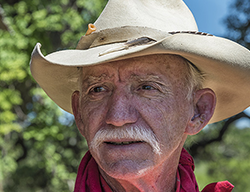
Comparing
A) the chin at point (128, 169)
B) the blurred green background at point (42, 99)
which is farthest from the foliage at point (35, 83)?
the chin at point (128, 169)

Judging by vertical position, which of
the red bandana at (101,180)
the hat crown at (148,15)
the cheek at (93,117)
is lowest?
the red bandana at (101,180)

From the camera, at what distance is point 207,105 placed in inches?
80.2

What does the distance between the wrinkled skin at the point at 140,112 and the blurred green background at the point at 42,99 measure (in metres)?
3.02

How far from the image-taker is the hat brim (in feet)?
5.30

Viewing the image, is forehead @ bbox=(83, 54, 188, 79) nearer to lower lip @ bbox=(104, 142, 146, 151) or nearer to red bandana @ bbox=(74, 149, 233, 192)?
lower lip @ bbox=(104, 142, 146, 151)

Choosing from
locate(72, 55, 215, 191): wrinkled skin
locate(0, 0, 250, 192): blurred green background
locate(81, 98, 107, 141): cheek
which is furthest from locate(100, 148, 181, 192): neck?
locate(0, 0, 250, 192): blurred green background

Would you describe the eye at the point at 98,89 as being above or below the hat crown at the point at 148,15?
below

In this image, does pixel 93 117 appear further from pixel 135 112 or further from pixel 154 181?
pixel 154 181

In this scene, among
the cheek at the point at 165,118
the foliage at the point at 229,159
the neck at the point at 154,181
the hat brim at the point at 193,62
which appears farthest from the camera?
the foliage at the point at 229,159

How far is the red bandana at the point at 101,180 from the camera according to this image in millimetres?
1995

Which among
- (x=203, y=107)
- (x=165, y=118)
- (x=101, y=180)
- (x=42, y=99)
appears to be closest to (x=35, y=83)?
(x=42, y=99)

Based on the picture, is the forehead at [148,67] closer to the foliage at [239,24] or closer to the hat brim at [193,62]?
the hat brim at [193,62]

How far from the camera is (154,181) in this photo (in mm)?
1896

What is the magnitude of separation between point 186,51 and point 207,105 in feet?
1.81
